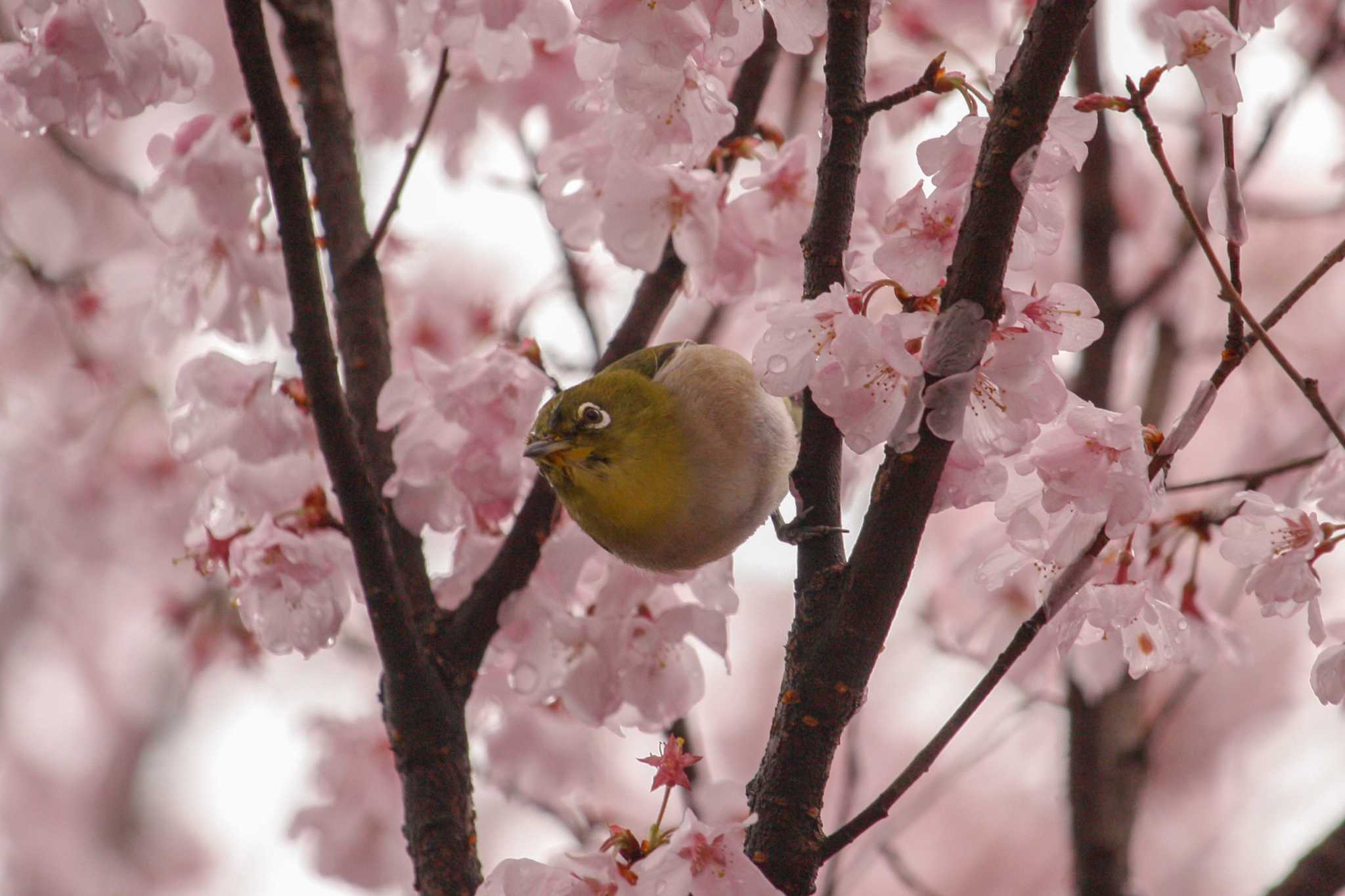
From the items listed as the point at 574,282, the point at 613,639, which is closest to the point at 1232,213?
the point at 613,639

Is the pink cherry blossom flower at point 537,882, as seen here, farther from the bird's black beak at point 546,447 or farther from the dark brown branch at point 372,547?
the bird's black beak at point 546,447

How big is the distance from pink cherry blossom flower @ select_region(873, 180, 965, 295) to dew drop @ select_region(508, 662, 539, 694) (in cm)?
102

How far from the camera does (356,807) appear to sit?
3051mm

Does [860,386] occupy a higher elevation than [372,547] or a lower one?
lower

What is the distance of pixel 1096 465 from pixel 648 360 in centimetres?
97

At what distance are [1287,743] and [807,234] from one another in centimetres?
607

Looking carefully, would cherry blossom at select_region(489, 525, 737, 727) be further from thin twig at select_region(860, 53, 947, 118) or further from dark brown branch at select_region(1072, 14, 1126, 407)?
dark brown branch at select_region(1072, 14, 1126, 407)

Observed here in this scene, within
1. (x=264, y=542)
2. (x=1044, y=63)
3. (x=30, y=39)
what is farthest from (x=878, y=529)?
(x=30, y=39)

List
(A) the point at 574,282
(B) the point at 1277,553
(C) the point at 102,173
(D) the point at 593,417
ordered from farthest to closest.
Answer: (A) the point at 574,282 < (C) the point at 102,173 < (D) the point at 593,417 < (B) the point at 1277,553

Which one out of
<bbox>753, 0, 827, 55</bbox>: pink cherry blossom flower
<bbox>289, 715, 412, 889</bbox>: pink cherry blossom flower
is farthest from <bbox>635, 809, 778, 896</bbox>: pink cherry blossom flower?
<bbox>289, 715, 412, 889</bbox>: pink cherry blossom flower

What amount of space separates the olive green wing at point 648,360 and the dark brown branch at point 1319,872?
53.9 inches

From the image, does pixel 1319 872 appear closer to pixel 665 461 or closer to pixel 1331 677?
pixel 1331 677

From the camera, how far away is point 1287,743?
6586mm

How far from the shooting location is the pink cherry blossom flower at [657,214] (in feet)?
7.16
